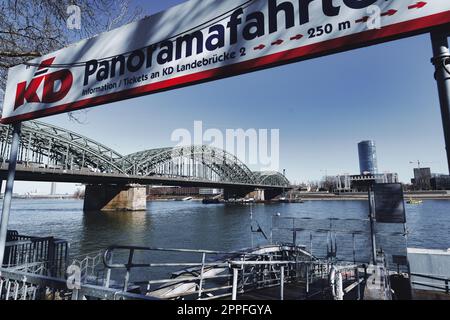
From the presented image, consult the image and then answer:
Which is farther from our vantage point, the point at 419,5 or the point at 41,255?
the point at 41,255

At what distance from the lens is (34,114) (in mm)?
5172

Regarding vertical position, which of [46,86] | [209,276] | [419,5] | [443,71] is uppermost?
[46,86]

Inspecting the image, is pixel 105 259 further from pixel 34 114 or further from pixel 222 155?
pixel 222 155

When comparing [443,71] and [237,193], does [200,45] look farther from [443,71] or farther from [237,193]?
[237,193]

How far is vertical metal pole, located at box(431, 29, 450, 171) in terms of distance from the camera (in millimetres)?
2303

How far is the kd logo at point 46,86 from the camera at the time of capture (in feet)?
16.3

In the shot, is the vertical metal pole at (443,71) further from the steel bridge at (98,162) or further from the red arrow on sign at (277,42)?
the steel bridge at (98,162)

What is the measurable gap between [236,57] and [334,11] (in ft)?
3.94

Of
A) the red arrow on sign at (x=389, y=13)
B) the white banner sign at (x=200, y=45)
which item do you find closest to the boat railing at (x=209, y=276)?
the white banner sign at (x=200, y=45)

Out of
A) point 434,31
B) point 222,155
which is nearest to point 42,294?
point 434,31

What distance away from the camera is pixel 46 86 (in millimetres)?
5145

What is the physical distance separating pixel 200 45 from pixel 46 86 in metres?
3.24

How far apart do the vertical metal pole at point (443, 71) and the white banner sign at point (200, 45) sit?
5.6 inches

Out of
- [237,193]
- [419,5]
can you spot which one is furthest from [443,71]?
[237,193]
